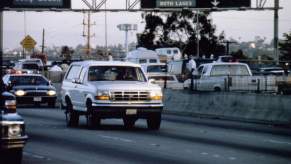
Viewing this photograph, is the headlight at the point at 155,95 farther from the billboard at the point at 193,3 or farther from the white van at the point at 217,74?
the billboard at the point at 193,3

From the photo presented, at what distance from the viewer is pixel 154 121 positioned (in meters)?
22.8

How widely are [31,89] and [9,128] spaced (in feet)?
75.4

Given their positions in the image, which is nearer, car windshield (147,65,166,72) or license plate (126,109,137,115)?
license plate (126,109,137,115)

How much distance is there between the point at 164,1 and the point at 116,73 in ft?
108

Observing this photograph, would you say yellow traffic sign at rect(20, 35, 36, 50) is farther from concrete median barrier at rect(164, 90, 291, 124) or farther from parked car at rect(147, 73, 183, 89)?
concrete median barrier at rect(164, 90, 291, 124)

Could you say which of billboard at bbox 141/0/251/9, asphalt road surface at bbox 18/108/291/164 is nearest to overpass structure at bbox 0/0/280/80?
billboard at bbox 141/0/251/9

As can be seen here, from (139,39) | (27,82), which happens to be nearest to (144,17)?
(139,39)

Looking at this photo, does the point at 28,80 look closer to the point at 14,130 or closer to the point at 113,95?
the point at 113,95

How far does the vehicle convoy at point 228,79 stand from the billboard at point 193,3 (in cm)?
1717

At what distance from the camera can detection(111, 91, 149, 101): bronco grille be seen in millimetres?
22055

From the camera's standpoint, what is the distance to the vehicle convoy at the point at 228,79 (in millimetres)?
33688

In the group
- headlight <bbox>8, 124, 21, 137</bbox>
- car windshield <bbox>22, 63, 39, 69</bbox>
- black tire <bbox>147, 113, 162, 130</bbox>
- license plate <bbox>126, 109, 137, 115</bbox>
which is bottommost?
black tire <bbox>147, 113, 162, 130</bbox>

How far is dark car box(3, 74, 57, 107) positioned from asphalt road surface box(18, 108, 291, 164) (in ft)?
29.6

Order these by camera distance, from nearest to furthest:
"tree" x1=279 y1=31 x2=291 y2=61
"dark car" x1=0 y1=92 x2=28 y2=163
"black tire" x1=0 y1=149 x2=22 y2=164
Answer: "dark car" x1=0 y1=92 x2=28 y2=163 < "black tire" x1=0 y1=149 x2=22 y2=164 < "tree" x1=279 y1=31 x2=291 y2=61
